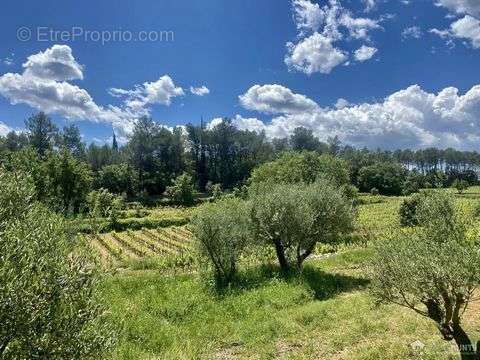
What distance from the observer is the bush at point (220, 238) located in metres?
29.7

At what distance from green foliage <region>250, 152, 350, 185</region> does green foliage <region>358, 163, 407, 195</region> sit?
46110 mm

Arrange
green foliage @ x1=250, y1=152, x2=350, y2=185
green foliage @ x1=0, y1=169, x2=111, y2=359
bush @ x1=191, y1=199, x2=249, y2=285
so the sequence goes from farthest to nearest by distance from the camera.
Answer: green foliage @ x1=250, y1=152, x2=350, y2=185, bush @ x1=191, y1=199, x2=249, y2=285, green foliage @ x1=0, y1=169, x2=111, y2=359

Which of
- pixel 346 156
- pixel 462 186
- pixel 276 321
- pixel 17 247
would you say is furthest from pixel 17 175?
pixel 346 156

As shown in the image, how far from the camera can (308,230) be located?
29516 millimetres

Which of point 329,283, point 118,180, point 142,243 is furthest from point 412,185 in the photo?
point 329,283

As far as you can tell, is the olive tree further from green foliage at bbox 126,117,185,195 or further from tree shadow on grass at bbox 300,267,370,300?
green foliage at bbox 126,117,185,195

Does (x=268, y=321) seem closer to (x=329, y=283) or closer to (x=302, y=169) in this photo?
(x=329, y=283)

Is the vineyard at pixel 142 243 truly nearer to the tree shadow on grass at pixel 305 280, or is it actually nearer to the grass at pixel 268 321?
the tree shadow on grass at pixel 305 280

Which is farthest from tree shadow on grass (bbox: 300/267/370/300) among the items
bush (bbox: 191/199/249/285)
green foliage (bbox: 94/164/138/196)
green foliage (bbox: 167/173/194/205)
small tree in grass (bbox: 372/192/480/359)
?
green foliage (bbox: 94/164/138/196)

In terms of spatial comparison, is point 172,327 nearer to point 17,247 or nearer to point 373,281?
point 373,281

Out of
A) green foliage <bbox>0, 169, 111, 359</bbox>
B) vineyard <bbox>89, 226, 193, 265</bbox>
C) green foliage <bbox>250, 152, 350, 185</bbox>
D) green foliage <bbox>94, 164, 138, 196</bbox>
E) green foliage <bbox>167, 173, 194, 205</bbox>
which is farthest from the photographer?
green foliage <bbox>94, 164, 138, 196</bbox>

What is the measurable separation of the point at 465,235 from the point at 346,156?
14320 cm

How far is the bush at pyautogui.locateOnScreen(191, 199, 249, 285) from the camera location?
97.4 ft

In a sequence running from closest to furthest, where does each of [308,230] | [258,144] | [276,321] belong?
[276,321], [308,230], [258,144]
